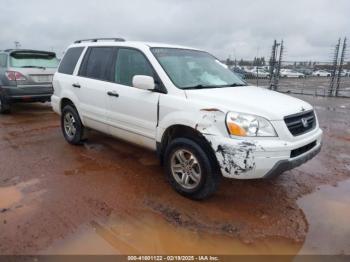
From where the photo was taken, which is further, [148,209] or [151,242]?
[148,209]

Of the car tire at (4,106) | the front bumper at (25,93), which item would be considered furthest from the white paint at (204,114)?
the car tire at (4,106)

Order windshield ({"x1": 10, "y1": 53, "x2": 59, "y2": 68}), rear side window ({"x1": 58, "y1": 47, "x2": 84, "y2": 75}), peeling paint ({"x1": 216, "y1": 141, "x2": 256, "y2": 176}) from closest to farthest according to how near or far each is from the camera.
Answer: peeling paint ({"x1": 216, "y1": 141, "x2": 256, "y2": 176})
rear side window ({"x1": 58, "y1": 47, "x2": 84, "y2": 75})
windshield ({"x1": 10, "y1": 53, "x2": 59, "y2": 68})

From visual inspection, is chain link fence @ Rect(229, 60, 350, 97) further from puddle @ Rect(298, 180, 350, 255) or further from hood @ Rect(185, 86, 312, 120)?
puddle @ Rect(298, 180, 350, 255)

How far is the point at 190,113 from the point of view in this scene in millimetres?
3391

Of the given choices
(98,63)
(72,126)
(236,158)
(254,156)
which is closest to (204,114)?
(236,158)

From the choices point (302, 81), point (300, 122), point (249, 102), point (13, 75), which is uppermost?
point (249, 102)

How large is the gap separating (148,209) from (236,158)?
1.18 m

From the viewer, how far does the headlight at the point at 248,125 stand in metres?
3.09

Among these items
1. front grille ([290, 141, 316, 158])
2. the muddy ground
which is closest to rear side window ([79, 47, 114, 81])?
the muddy ground

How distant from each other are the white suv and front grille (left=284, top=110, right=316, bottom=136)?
0.04 feet

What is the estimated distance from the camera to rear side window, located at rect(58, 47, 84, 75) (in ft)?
17.5

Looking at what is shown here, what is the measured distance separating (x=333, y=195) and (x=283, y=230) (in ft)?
4.16

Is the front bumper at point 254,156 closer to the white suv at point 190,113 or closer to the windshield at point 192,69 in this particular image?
the white suv at point 190,113

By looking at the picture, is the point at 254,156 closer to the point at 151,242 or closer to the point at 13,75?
the point at 151,242
